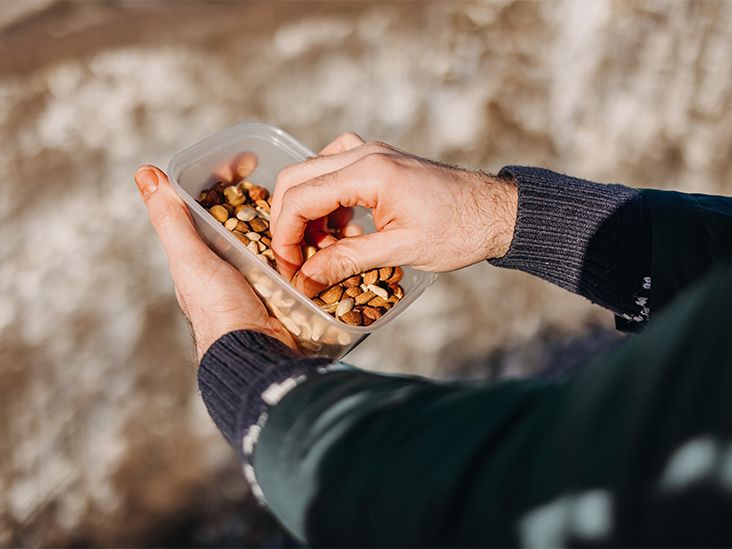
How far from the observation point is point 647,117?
2.36 m

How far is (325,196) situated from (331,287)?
0.48 ft

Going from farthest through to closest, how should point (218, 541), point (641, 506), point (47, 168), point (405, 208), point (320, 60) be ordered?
point (320, 60) < point (47, 168) < point (218, 541) < point (405, 208) < point (641, 506)

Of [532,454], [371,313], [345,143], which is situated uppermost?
[345,143]

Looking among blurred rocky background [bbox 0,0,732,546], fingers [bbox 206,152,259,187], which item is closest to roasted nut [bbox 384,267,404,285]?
fingers [bbox 206,152,259,187]

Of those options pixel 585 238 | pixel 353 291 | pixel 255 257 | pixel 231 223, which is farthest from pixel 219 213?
pixel 585 238

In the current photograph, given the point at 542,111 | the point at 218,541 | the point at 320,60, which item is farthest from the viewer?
the point at 542,111

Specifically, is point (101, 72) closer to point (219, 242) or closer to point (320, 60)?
point (320, 60)

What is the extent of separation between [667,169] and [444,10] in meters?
0.86

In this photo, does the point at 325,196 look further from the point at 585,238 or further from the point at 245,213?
the point at 585,238

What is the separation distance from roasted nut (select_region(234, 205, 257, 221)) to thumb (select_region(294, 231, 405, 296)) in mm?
135

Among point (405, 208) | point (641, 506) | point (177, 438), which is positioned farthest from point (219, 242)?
point (177, 438)

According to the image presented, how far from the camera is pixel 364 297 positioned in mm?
1090

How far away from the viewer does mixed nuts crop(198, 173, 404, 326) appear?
1.07m

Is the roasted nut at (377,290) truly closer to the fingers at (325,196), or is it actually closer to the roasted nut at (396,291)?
the roasted nut at (396,291)
